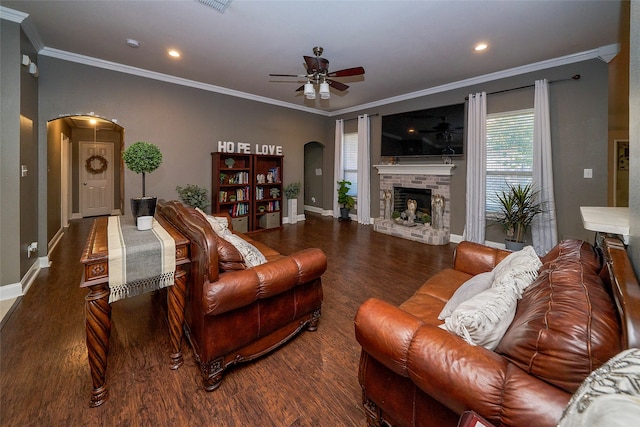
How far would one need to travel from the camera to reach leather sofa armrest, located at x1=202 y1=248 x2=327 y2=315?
1.53 m

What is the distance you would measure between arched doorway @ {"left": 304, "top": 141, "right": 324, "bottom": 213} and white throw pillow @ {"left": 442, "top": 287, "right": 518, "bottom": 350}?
701cm

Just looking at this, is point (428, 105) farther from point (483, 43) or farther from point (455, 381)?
point (455, 381)

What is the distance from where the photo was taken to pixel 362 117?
6562mm

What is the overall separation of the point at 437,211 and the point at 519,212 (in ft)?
4.59

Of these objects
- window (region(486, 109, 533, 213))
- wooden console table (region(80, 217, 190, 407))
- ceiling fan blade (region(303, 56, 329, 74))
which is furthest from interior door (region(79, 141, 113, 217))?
window (region(486, 109, 533, 213))

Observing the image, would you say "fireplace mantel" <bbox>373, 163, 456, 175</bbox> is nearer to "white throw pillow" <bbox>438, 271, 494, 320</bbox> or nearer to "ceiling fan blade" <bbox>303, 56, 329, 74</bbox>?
"ceiling fan blade" <bbox>303, 56, 329, 74</bbox>

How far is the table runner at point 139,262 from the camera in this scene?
1.51m

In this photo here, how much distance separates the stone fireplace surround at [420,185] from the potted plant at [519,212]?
3.36 ft

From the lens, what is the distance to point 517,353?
916mm

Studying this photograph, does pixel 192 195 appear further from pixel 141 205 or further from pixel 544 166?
pixel 544 166

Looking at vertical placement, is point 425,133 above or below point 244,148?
above

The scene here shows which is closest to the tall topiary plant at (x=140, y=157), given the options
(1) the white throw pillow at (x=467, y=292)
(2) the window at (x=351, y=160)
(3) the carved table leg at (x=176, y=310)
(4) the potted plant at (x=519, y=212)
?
(3) the carved table leg at (x=176, y=310)

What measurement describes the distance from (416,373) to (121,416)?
1.57 m

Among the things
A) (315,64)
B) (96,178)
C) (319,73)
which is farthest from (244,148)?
(96,178)
